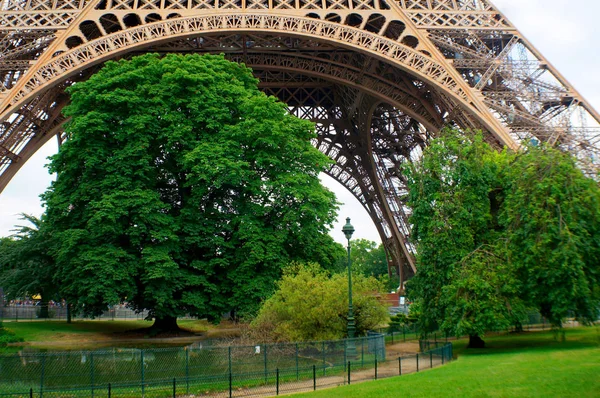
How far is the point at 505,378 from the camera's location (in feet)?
51.7

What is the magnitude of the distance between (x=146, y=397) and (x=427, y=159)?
1540 cm

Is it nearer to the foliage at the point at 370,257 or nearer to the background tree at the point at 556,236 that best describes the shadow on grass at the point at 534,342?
the background tree at the point at 556,236

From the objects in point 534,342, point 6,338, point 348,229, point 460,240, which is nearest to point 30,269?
point 6,338

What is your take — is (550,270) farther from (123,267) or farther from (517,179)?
(123,267)

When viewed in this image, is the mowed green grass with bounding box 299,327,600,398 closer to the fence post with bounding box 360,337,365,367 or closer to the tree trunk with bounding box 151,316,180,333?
the fence post with bounding box 360,337,365,367

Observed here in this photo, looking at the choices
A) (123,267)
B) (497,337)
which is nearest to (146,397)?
(123,267)

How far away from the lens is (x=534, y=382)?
15.1 m

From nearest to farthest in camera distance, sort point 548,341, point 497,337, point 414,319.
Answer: point 548,341, point 497,337, point 414,319

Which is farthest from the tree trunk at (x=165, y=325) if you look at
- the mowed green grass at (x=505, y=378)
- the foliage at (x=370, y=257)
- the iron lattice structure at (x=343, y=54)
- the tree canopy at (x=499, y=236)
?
the foliage at (x=370, y=257)

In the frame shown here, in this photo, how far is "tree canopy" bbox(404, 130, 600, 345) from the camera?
21.6 m

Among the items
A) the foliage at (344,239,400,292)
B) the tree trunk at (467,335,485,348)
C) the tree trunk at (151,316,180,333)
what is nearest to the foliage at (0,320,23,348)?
the tree trunk at (151,316,180,333)

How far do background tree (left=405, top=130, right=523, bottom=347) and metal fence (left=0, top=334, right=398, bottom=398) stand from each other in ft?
15.2

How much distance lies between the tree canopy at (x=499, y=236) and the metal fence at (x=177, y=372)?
512cm

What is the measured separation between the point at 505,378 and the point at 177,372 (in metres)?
8.86
